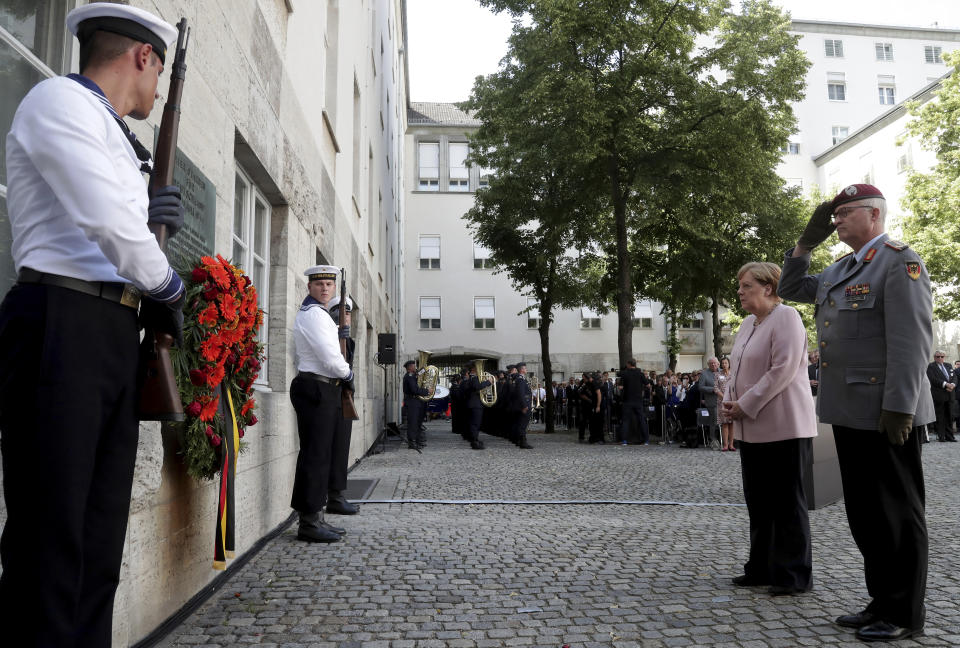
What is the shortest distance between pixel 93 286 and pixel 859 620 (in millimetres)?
3558

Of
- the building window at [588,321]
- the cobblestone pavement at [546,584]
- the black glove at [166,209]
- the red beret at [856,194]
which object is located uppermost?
the building window at [588,321]

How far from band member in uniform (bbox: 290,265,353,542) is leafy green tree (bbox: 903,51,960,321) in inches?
1024

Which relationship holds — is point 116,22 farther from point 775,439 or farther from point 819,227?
point 775,439

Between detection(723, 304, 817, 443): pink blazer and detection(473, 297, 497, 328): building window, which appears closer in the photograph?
detection(723, 304, 817, 443): pink blazer

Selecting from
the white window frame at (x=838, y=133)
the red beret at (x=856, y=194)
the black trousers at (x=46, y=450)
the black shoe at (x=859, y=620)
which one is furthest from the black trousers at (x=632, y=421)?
the white window frame at (x=838, y=133)

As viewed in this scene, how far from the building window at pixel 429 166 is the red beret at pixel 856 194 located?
4123 cm

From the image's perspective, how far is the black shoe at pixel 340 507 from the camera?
683 centimetres

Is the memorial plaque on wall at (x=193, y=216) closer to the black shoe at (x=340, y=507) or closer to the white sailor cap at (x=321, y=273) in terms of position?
the white sailor cap at (x=321, y=273)

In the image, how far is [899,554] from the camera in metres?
3.54

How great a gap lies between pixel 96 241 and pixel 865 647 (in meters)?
3.41

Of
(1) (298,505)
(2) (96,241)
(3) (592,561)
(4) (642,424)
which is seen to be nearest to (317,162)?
(1) (298,505)

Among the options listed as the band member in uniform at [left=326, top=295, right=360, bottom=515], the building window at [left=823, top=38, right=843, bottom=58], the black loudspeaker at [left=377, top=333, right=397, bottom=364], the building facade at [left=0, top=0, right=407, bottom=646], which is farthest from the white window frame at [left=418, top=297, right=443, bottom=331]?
the band member in uniform at [left=326, top=295, right=360, bottom=515]

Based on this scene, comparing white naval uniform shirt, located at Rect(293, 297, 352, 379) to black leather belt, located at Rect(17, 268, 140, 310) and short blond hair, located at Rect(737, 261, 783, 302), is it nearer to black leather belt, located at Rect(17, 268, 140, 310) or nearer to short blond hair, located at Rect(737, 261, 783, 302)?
short blond hair, located at Rect(737, 261, 783, 302)

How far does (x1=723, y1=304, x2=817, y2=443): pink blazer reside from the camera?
14.5ft
